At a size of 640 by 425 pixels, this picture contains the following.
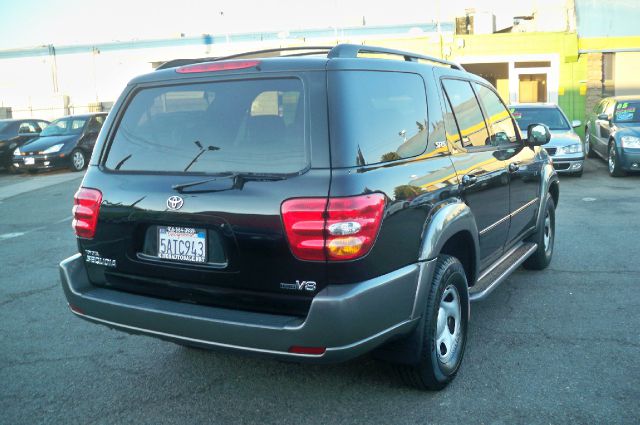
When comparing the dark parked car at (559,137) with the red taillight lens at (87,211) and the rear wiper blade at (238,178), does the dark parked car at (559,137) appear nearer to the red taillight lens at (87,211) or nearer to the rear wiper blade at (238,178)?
the rear wiper blade at (238,178)

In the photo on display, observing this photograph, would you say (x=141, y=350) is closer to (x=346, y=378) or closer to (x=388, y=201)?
(x=346, y=378)

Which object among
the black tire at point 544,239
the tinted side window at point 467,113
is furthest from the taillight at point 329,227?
the black tire at point 544,239

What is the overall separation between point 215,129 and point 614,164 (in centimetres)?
1118

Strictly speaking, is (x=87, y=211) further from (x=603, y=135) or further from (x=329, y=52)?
(x=603, y=135)

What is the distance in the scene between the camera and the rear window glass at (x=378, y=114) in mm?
2930

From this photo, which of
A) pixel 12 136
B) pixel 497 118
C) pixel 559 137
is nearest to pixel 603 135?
pixel 559 137

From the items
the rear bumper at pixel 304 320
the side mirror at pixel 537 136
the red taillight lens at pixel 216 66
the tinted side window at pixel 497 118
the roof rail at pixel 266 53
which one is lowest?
the rear bumper at pixel 304 320

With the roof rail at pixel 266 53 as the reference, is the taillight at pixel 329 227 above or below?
below

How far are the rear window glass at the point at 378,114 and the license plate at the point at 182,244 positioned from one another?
853 mm

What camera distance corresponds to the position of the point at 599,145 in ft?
46.0

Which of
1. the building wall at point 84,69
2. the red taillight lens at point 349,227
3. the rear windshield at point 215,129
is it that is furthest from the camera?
the building wall at point 84,69

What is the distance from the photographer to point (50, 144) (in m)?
17.1

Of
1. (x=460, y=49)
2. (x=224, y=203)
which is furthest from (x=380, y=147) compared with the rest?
(x=460, y=49)

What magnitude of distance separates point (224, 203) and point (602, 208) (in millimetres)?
7860
